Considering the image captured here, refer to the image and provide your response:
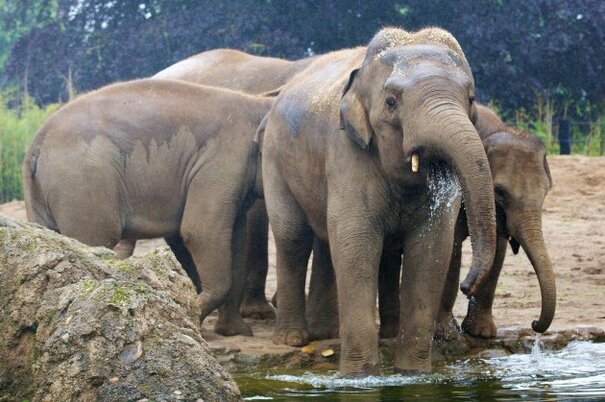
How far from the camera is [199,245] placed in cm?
1121

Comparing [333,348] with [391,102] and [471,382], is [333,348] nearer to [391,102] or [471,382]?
[471,382]

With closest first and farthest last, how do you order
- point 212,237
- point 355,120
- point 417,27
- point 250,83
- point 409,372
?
point 355,120, point 409,372, point 212,237, point 250,83, point 417,27

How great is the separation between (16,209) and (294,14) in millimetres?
6828

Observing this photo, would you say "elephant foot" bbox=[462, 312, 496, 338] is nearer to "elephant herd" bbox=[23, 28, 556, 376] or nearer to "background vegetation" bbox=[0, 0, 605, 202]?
"elephant herd" bbox=[23, 28, 556, 376]

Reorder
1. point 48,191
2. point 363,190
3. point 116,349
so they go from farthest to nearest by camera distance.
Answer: point 48,191, point 363,190, point 116,349

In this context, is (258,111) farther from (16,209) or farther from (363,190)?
(16,209)

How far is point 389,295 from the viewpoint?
10.8 meters

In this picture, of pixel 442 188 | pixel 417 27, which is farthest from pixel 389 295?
pixel 417 27

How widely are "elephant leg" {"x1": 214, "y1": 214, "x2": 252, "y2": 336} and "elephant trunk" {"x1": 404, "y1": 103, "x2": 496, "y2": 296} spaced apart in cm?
327

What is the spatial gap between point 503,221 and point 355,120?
181cm

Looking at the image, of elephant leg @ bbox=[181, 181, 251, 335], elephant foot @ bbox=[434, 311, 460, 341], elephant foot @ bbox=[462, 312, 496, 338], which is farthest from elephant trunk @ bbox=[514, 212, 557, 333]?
elephant leg @ bbox=[181, 181, 251, 335]

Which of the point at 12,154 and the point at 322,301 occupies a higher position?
the point at 12,154

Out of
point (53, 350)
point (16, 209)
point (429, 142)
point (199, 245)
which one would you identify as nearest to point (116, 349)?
point (53, 350)

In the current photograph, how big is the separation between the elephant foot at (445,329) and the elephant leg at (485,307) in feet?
0.45
